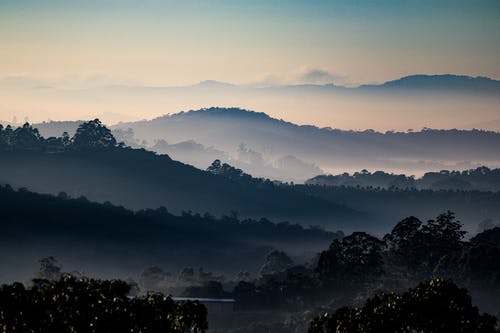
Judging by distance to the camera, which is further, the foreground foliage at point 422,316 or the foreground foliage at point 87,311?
the foreground foliage at point 422,316

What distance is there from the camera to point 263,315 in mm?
189375

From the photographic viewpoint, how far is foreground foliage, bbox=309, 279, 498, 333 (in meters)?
66.6

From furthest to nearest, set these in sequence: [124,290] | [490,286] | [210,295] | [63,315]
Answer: [210,295]
[490,286]
[124,290]
[63,315]

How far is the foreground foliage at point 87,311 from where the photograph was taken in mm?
63800

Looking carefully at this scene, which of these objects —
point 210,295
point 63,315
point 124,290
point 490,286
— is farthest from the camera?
point 210,295

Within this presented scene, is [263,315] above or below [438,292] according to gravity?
below

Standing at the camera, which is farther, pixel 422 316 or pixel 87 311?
pixel 422 316

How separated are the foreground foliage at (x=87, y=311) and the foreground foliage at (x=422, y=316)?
9.23 metres

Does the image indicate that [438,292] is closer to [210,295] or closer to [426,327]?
[426,327]

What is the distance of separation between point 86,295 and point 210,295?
12997 cm

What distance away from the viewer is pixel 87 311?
214 feet

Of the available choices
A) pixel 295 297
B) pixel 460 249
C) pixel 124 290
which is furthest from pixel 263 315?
pixel 124 290

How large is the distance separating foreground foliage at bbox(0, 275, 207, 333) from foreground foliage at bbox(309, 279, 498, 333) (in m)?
9.23

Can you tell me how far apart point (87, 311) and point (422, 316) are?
21485 millimetres
